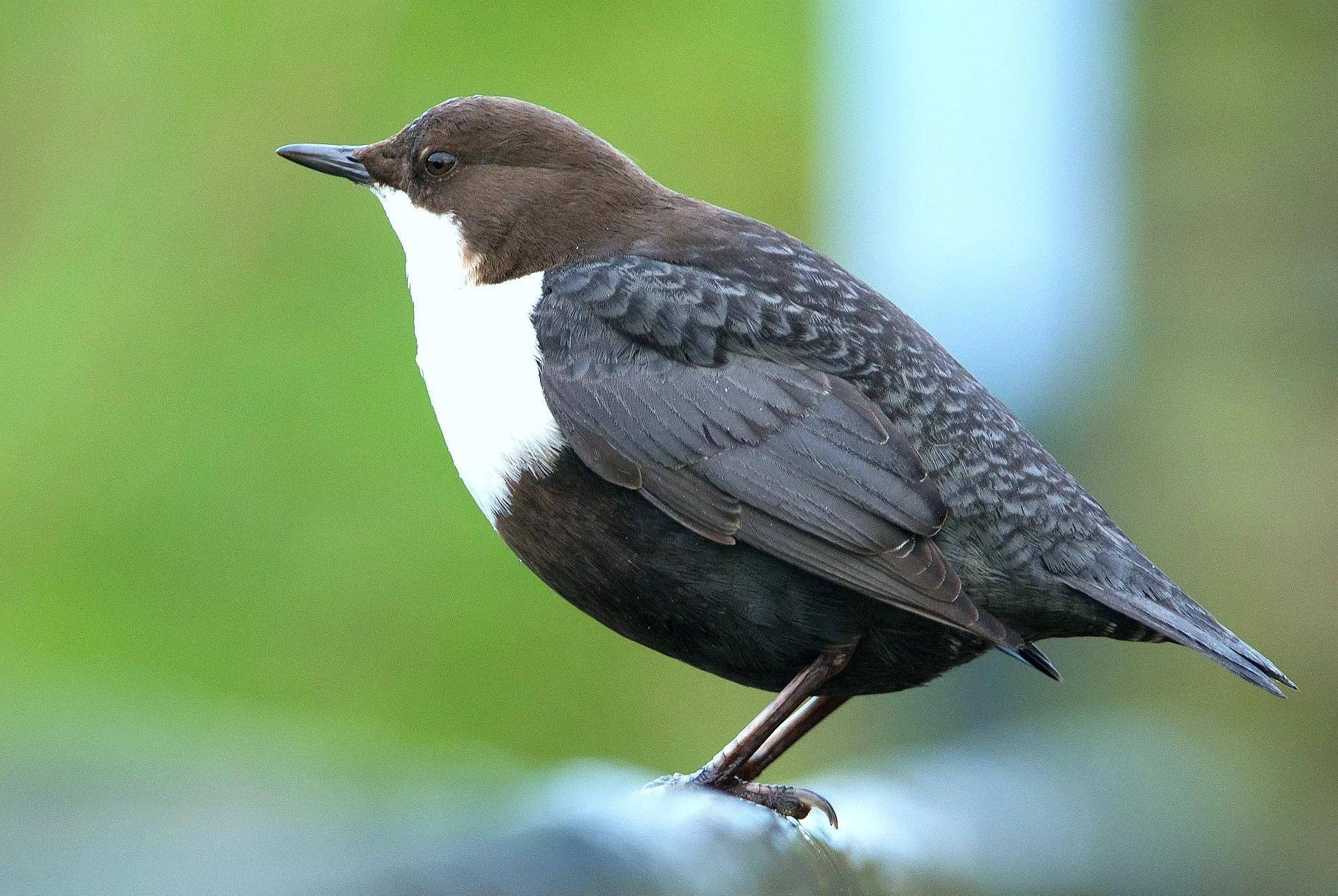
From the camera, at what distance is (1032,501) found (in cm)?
208

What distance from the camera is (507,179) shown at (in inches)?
96.2

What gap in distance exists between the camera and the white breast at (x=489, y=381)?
2.08 meters

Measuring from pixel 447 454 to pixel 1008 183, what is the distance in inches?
108

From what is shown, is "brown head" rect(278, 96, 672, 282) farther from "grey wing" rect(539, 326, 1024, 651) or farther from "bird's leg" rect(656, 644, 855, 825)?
"bird's leg" rect(656, 644, 855, 825)

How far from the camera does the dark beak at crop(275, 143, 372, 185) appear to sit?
256cm

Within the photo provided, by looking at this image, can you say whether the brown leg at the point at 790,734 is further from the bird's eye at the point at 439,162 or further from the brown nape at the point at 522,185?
the bird's eye at the point at 439,162

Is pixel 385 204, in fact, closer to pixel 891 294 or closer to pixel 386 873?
pixel 891 294

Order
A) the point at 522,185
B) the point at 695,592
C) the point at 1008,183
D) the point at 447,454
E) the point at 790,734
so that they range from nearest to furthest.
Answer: the point at 695,592, the point at 790,734, the point at 522,185, the point at 1008,183, the point at 447,454

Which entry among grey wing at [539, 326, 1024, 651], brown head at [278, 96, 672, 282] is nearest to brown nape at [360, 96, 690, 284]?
brown head at [278, 96, 672, 282]

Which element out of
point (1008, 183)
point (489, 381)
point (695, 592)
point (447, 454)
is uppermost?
point (1008, 183)

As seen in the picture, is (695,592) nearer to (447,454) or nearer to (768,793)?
(768,793)

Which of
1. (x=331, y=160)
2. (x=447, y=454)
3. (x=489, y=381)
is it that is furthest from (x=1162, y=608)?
(x=447, y=454)

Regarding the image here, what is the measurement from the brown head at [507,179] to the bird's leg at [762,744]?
2.42 ft

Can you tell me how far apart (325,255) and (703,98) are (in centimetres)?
154
